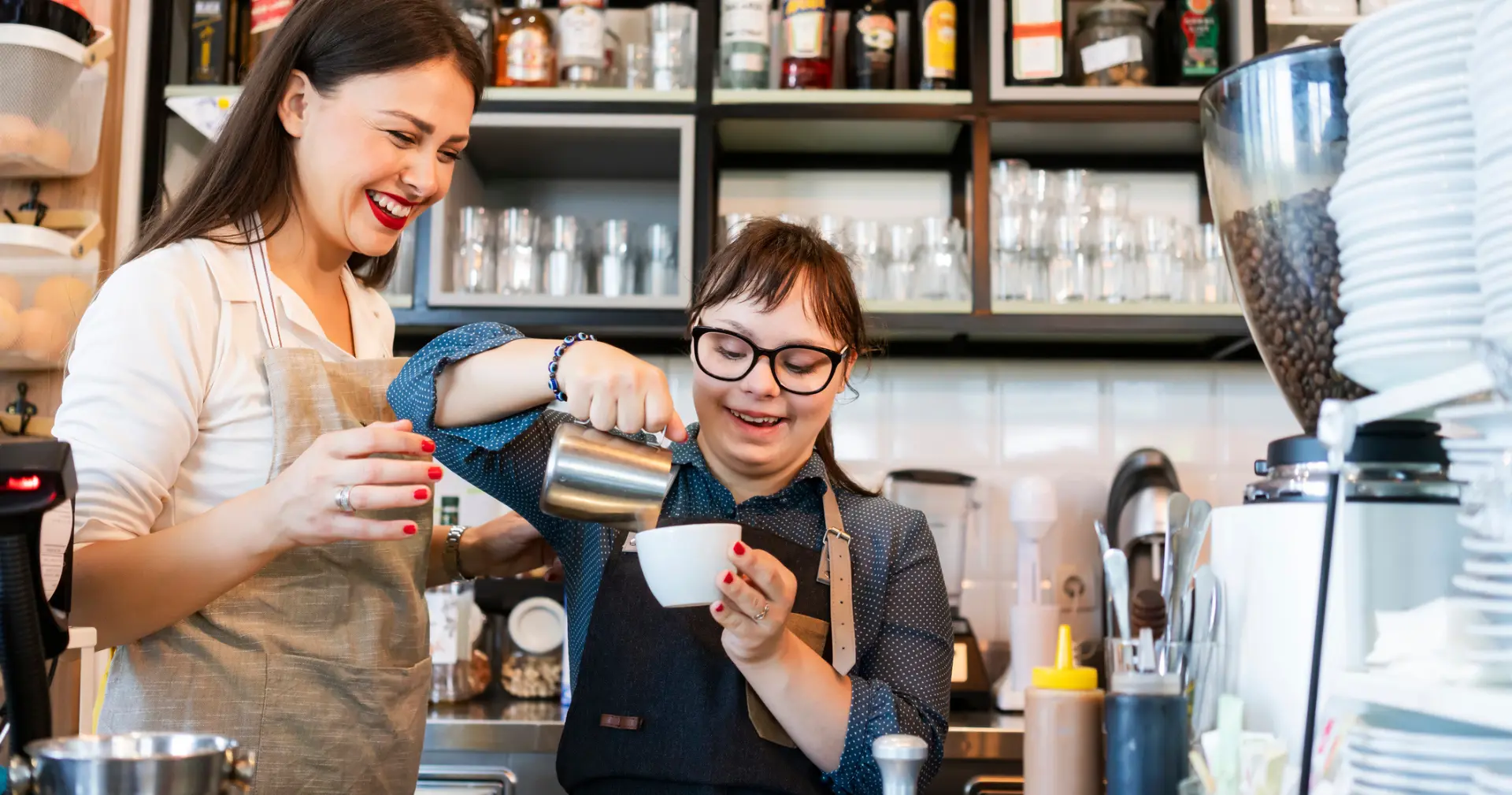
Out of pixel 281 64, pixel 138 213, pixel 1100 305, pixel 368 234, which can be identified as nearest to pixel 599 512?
pixel 368 234

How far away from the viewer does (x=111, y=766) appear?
56 cm

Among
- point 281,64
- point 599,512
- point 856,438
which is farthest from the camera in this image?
point 856,438

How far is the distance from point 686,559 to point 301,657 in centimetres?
41

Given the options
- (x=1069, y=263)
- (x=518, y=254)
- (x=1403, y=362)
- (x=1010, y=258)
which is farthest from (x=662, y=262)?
(x=1403, y=362)

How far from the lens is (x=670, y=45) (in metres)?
2.34

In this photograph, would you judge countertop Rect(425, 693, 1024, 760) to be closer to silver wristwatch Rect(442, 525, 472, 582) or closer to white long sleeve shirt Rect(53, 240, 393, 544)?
silver wristwatch Rect(442, 525, 472, 582)

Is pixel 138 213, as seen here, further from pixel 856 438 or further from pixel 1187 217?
pixel 1187 217

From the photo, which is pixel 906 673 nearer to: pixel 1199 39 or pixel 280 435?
pixel 280 435

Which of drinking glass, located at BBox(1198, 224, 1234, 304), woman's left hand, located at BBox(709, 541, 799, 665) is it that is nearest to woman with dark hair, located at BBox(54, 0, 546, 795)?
woman's left hand, located at BBox(709, 541, 799, 665)

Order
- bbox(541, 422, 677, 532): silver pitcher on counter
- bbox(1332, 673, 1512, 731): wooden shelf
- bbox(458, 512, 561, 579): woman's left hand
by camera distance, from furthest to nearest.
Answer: bbox(458, 512, 561, 579): woman's left hand, bbox(541, 422, 677, 532): silver pitcher on counter, bbox(1332, 673, 1512, 731): wooden shelf

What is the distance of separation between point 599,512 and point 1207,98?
1.93 ft

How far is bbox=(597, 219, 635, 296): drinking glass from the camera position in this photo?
7.54ft

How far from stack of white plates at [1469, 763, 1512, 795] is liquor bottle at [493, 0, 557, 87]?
2025 mm

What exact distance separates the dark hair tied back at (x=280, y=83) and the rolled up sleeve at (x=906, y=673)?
27.3 inches
